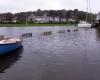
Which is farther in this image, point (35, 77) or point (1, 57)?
point (1, 57)

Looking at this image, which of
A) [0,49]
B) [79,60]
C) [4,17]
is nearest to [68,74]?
[79,60]

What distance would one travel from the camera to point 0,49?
862 inches

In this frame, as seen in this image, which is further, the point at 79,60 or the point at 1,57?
the point at 1,57

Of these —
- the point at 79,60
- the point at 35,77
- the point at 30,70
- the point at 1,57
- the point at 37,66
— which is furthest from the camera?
the point at 1,57

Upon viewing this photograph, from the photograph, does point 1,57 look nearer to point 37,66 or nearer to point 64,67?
point 37,66

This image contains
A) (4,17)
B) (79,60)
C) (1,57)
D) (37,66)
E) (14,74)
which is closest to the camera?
(14,74)

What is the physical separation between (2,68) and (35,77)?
3958 millimetres

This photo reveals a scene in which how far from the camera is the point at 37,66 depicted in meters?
18.3

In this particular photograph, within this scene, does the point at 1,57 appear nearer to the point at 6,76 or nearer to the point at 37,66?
the point at 37,66

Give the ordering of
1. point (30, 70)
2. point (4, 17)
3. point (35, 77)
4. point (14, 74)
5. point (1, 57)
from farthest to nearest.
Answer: point (4, 17), point (1, 57), point (30, 70), point (14, 74), point (35, 77)

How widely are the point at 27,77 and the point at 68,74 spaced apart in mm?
2638

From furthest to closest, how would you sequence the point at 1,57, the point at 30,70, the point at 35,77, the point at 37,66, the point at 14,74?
the point at 1,57
the point at 37,66
the point at 30,70
the point at 14,74
the point at 35,77

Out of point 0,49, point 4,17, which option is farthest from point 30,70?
point 4,17

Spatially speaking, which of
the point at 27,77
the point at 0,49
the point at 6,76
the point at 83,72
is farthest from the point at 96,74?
the point at 0,49
